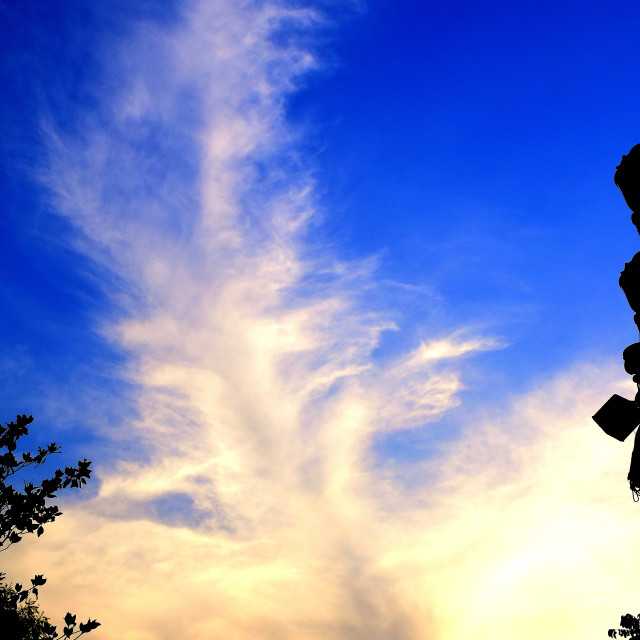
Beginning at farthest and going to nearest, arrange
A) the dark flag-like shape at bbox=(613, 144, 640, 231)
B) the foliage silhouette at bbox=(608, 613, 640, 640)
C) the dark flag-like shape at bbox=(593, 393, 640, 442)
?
the foliage silhouette at bbox=(608, 613, 640, 640), the dark flag-like shape at bbox=(613, 144, 640, 231), the dark flag-like shape at bbox=(593, 393, 640, 442)

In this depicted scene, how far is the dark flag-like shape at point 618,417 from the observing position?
685 cm

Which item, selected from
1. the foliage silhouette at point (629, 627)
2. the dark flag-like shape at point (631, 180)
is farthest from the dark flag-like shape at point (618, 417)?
the foliage silhouette at point (629, 627)

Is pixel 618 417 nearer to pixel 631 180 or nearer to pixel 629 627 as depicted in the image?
pixel 631 180

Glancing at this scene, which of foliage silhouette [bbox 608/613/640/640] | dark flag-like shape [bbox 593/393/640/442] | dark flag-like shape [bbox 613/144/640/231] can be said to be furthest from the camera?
foliage silhouette [bbox 608/613/640/640]

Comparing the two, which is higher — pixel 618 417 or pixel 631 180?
pixel 631 180

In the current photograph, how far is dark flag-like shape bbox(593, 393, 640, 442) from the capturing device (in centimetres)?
685

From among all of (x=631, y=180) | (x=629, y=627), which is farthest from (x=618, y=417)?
(x=629, y=627)

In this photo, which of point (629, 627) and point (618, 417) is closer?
point (618, 417)

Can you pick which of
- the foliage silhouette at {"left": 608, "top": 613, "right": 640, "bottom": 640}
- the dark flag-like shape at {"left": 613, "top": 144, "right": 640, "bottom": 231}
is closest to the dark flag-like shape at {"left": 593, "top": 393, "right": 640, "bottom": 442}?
the dark flag-like shape at {"left": 613, "top": 144, "right": 640, "bottom": 231}

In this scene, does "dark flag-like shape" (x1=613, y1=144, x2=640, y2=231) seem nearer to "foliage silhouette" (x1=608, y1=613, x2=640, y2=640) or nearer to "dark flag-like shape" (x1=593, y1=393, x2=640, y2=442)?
"dark flag-like shape" (x1=593, y1=393, x2=640, y2=442)

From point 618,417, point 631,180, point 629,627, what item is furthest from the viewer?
point 629,627

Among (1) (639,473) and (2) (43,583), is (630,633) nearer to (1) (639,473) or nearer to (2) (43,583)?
(1) (639,473)

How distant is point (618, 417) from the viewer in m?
6.96

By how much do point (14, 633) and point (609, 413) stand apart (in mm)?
12357
